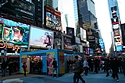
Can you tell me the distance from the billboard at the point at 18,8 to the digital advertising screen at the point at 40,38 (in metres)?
8.48

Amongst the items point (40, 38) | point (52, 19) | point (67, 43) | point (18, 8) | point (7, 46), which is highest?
point (18, 8)

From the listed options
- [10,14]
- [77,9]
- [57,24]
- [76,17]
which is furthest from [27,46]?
[77,9]

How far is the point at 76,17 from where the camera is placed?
126 meters

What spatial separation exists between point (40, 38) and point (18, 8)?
1144 centimetres

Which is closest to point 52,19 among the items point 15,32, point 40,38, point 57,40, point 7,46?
point 57,40

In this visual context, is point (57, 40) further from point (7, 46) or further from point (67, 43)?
point (7, 46)

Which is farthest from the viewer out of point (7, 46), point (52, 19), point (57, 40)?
point (52, 19)

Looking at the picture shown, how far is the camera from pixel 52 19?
188ft

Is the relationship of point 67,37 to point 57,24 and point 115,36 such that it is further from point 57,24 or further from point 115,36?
point 115,36

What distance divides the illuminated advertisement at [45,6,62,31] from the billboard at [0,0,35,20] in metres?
6.98

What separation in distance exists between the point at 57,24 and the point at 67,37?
6.23m

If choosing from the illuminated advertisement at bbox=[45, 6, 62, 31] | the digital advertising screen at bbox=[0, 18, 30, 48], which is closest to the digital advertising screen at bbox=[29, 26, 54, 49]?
the digital advertising screen at bbox=[0, 18, 30, 48]

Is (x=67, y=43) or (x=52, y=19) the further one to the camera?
(x=67, y=43)

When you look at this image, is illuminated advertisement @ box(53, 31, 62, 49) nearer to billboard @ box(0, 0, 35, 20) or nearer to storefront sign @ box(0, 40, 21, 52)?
billboard @ box(0, 0, 35, 20)
